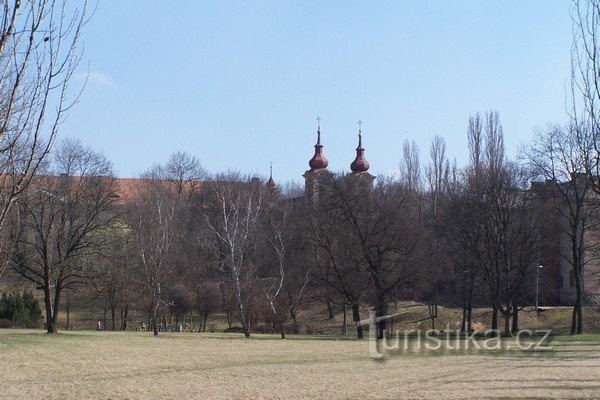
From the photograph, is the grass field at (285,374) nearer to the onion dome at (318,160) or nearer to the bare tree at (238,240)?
the bare tree at (238,240)

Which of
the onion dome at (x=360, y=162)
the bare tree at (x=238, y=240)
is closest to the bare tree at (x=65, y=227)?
the bare tree at (x=238, y=240)

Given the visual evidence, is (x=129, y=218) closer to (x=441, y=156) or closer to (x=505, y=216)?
(x=505, y=216)

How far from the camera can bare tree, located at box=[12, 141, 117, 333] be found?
3753cm

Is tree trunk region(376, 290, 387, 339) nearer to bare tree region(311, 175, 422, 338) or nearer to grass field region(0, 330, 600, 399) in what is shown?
bare tree region(311, 175, 422, 338)

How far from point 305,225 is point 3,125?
40.2 metres

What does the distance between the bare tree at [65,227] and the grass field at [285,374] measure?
9.98 metres

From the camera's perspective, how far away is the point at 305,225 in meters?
47.9

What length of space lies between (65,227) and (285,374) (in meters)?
25.3

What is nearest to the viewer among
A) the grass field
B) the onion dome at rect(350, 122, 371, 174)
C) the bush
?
the grass field

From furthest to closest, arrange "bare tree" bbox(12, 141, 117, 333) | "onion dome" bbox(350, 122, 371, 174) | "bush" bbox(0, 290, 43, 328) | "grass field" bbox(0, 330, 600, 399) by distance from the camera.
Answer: "onion dome" bbox(350, 122, 371, 174), "bush" bbox(0, 290, 43, 328), "bare tree" bbox(12, 141, 117, 333), "grass field" bbox(0, 330, 600, 399)

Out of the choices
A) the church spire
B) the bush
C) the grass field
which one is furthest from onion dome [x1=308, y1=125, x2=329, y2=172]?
the grass field

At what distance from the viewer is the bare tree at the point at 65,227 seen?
37.5 m

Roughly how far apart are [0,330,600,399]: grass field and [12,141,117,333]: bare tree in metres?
9.98

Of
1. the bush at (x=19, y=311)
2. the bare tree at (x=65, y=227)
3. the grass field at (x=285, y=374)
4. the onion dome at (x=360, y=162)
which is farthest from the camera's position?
the onion dome at (x=360, y=162)
